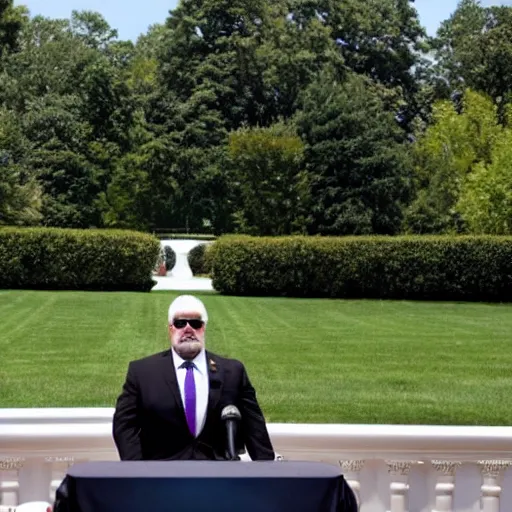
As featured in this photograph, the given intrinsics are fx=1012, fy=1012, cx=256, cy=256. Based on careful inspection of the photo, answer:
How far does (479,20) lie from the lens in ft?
209

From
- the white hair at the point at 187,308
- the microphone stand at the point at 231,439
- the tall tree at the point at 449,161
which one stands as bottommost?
the microphone stand at the point at 231,439

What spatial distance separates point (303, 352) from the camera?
15.0 meters

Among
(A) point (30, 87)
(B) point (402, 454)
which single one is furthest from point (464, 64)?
(B) point (402, 454)

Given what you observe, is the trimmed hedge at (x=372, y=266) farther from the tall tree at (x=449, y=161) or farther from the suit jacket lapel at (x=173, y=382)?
the suit jacket lapel at (x=173, y=382)

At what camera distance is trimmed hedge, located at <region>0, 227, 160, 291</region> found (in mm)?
25125

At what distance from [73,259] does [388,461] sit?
21229 millimetres

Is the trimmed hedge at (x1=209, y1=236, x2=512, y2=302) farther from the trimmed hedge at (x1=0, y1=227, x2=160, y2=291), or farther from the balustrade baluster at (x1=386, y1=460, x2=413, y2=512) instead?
the balustrade baluster at (x1=386, y1=460, x2=413, y2=512)

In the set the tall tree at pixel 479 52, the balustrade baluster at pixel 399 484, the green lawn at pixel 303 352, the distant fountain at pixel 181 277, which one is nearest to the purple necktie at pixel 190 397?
the balustrade baluster at pixel 399 484

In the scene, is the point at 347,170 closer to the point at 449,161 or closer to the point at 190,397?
the point at 449,161

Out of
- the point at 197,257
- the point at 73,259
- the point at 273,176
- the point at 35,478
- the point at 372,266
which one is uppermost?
the point at 273,176

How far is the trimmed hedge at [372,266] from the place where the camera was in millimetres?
25234

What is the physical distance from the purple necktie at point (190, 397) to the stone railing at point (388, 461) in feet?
2.43

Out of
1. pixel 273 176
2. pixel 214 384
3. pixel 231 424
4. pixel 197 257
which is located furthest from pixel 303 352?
pixel 273 176

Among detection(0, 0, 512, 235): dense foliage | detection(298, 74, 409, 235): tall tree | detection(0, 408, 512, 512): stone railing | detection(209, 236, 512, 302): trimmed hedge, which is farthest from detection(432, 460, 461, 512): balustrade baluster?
detection(298, 74, 409, 235): tall tree
